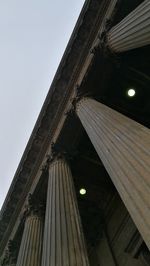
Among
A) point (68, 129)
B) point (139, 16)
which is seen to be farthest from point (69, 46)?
point (139, 16)

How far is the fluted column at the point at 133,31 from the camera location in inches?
336

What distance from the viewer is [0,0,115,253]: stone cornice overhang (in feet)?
49.4

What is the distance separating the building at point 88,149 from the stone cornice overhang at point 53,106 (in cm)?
5

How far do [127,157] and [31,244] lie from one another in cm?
773

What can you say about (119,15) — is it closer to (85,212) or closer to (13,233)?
(85,212)

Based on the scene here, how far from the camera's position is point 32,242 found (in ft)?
44.0

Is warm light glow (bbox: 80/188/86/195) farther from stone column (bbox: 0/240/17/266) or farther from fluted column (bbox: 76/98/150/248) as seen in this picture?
fluted column (bbox: 76/98/150/248)

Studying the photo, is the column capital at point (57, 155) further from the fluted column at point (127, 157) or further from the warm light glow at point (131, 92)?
the fluted column at point (127, 157)

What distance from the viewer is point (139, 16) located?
904cm

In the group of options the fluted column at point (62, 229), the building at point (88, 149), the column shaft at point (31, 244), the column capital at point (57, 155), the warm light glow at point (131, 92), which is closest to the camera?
the fluted column at point (62, 229)

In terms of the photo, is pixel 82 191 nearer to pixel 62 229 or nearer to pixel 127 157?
pixel 62 229

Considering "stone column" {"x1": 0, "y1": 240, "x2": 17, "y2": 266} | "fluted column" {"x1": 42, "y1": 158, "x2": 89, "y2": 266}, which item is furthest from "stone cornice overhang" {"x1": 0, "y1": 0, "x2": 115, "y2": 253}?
"fluted column" {"x1": 42, "y1": 158, "x2": 89, "y2": 266}

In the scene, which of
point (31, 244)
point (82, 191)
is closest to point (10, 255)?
point (31, 244)

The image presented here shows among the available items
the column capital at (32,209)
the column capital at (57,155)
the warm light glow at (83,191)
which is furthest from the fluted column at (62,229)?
the warm light glow at (83,191)
